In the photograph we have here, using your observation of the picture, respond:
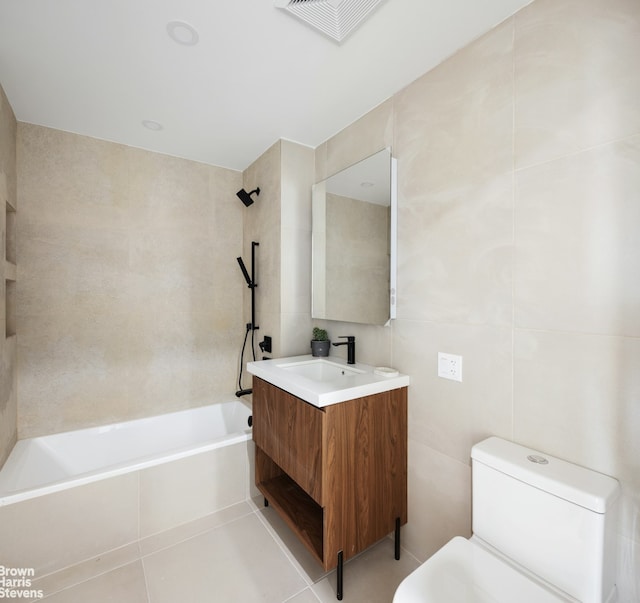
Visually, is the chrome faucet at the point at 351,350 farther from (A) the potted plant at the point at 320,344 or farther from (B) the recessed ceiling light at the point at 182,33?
(B) the recessed ceiling light at the point at 182,33

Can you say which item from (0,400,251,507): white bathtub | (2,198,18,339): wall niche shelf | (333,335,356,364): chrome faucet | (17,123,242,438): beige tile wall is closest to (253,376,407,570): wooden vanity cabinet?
(333,335,356,364): chrome faucet

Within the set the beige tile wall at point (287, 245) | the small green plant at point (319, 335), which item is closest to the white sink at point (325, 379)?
the small green plant at point (319, 335)

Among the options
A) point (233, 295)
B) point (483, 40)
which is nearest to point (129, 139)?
point (233, 295)

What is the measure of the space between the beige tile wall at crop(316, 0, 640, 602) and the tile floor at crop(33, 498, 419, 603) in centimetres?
29

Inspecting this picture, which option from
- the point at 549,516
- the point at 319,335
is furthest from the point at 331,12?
the point at 549,516

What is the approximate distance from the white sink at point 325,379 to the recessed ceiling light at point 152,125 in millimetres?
1654

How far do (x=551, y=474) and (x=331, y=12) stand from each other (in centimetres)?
180

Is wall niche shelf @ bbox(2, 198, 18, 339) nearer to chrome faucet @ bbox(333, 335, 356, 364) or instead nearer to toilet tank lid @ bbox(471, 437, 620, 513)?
chrome faucet @ bbox(333, 335, 356, 364)

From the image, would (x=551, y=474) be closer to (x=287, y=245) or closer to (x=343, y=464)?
(x=343, y=464)

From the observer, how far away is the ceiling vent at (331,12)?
1170 mm

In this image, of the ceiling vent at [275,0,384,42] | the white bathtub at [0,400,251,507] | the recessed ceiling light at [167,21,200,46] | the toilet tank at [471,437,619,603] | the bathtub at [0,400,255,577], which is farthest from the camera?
the white bathtub at [0,400,251,507]

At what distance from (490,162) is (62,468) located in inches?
117

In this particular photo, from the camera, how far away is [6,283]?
1.87m

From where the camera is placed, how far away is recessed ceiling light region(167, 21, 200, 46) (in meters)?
1.27
